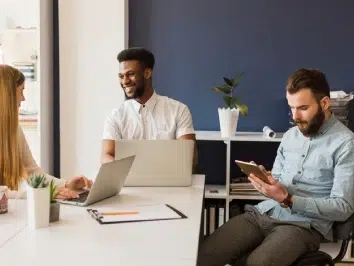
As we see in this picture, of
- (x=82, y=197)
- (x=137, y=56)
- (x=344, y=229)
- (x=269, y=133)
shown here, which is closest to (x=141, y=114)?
(x=137, y=56)

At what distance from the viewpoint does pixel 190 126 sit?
3232 mm

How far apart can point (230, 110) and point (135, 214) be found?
68.8 inches

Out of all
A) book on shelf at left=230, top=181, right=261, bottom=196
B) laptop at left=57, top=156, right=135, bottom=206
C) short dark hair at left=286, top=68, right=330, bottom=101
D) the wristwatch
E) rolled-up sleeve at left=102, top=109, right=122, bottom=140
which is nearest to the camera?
laptop at left=57, top=156, right=135, bottom=206

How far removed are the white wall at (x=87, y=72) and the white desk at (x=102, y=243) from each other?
1.81 metres

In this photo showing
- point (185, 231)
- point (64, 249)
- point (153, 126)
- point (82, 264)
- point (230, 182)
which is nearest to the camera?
point (82, 264)

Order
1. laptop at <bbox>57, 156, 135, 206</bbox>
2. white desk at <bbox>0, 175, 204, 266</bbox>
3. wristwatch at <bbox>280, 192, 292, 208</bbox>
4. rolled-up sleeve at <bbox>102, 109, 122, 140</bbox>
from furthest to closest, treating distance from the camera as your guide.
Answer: rolled-up sleeve at <bbox>102, 109, 122, 140</bbox> → wristwatch at <bbox>280, 192, 292, 208</bbox> → laptop at <bbox>57, 156, 135, 206</bbox> → white desk at <bbox>0, 175, 204, 266</bbox>

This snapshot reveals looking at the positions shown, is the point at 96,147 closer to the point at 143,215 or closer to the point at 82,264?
the point at 143,215

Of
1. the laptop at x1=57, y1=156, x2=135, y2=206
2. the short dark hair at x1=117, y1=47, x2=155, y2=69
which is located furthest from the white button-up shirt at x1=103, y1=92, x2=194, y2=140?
the laptop at x1=57, y1=156, x2=135, y2=206

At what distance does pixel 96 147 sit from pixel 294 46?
1652 millimetres

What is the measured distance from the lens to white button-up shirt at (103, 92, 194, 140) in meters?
3.21

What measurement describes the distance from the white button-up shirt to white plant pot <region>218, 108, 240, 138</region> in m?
0.45

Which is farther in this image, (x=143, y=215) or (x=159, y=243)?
(x=143, y=215)

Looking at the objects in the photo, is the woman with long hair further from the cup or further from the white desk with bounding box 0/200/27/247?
the cup

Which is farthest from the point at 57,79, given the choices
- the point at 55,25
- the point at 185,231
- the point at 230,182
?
the point at 185,231
